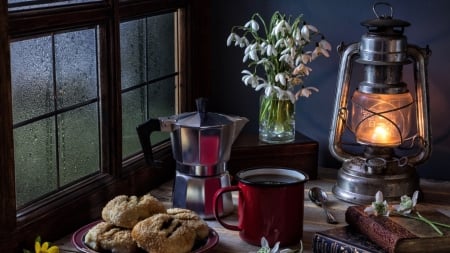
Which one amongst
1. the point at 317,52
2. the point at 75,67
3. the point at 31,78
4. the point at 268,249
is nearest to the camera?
the point at 268,249

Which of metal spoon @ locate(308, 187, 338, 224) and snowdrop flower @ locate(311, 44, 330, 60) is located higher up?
snowdrop flower @ locate(311, 44, 330, 60)

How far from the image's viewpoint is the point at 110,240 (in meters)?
1.30

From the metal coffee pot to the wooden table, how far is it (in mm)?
51

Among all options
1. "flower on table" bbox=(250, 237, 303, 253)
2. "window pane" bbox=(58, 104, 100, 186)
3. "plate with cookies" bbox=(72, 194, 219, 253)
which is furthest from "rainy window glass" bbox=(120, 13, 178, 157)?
"flower on table" bbox=(250, 237, 303, 253)

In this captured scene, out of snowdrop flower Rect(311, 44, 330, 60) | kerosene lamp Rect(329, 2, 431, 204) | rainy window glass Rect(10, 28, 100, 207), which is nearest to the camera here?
rainy window glass Rect(10, 28, 100, 207)

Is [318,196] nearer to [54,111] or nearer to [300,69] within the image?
[300,69]

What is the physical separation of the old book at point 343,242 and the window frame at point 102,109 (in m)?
0.43

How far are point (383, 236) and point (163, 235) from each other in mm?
342

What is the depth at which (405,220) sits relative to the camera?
1.32 m

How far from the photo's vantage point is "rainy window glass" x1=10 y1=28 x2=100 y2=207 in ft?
4.43

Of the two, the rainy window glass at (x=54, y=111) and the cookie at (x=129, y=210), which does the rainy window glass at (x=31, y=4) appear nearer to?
the rainy window glass at (x=54, y=111)

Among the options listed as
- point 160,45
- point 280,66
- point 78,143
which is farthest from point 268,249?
point 160,45

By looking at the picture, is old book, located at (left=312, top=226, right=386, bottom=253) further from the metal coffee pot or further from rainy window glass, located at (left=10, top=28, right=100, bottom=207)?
rainy window glass, located at (left=10, top=28, right=100, bottom=207)

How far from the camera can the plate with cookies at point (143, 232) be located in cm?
128
